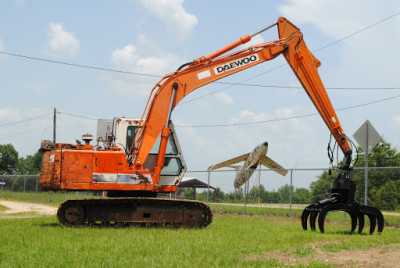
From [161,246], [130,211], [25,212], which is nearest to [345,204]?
[161,246]

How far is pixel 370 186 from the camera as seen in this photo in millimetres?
19734

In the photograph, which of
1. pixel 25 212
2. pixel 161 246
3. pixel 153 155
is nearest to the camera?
pixel 161 246

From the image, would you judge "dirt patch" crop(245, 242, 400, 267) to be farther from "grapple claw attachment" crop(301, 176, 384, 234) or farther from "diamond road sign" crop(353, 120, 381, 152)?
"diamond road sign" crop(353, 120, 381, 152)

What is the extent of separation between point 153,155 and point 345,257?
592cm

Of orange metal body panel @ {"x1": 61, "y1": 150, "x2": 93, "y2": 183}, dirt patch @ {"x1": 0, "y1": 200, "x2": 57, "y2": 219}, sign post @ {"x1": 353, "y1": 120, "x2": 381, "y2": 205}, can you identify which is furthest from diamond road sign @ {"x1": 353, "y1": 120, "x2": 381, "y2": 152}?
dirt patch @ {"x1": 0, "y1": 200, "x2": 57, "y2": 219}

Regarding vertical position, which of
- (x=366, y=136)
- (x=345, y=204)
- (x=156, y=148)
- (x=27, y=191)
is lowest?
(x=27, y=191)

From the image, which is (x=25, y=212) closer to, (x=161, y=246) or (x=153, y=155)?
(x=153, y=155)

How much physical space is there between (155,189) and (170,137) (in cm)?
144

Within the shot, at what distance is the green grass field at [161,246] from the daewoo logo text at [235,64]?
3967 millimetres

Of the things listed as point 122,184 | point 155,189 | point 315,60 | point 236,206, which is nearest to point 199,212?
point 155,189

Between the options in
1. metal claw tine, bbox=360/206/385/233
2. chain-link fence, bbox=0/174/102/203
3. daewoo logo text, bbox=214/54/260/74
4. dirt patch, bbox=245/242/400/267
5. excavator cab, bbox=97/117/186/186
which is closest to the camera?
dirt patch, bbox=245/242/400/267

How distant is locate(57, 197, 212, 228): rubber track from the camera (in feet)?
38.4

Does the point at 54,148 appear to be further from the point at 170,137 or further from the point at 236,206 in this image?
the point at 236,206

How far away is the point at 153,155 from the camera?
12.4 meters
